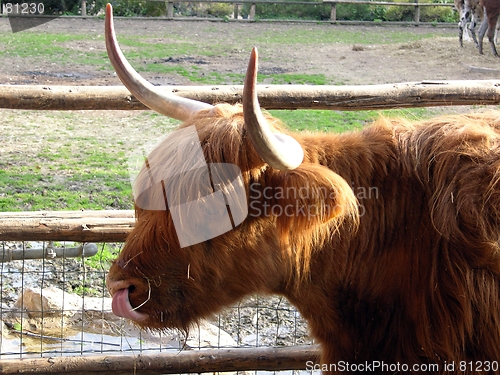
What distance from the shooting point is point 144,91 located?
2.78m

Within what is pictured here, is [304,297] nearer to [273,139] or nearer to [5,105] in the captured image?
[273,139]

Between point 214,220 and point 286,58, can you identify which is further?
point 286,58

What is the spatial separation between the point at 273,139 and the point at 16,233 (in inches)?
82.5

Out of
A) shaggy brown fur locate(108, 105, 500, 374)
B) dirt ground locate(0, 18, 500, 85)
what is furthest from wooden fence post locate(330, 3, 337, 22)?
shaggy brown fur locate(108, 105, 500, 374)

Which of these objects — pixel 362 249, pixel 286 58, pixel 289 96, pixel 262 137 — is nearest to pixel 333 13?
pixel 286 58

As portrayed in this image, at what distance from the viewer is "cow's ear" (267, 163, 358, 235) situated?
2340 millimetres

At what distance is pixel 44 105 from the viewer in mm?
3660

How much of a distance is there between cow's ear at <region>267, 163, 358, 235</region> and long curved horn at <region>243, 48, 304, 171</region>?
0.32 ft

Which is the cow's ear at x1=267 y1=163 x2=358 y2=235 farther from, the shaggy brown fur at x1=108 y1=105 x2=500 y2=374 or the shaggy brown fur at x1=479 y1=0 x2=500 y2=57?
the shaggy brown fur at x1=479 y1=0 x2=500 y2=57

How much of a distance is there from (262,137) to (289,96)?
187cm

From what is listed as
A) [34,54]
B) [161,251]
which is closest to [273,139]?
[161,251]

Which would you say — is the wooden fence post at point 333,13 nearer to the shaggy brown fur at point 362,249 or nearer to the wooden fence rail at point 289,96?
the wooden fence rail at point 289,96

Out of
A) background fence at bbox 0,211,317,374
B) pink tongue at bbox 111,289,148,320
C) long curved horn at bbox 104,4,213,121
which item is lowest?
background fence at bbox 0,211,317,374

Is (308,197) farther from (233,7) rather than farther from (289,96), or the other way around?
(233,7)
